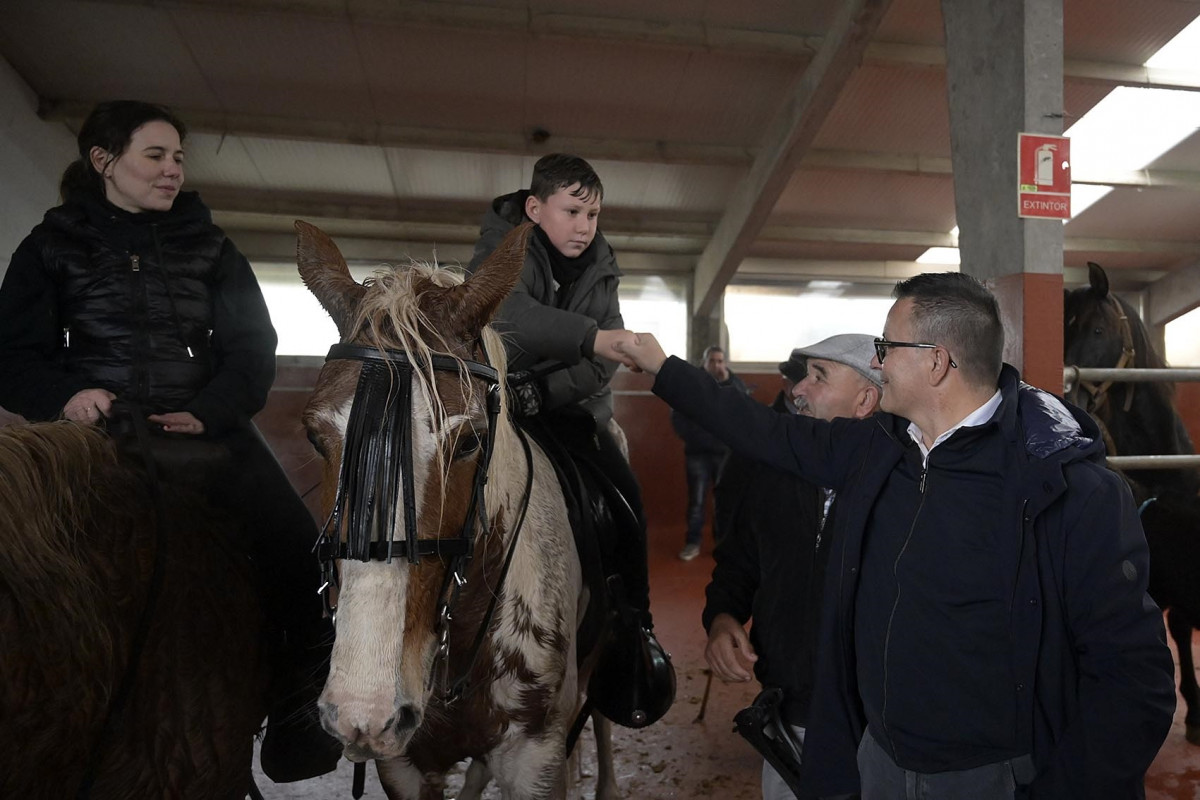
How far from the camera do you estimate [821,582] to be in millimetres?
2164

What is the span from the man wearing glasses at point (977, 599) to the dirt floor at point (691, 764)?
5.87 feet

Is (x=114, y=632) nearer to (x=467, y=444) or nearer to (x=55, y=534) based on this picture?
(x=55, y=534)

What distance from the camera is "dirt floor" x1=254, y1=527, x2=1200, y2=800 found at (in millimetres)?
3295

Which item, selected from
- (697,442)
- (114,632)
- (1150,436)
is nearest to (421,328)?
(114,632)

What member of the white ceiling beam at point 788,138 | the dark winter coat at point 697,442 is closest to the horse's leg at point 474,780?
the white ceiling beam at point 788,138

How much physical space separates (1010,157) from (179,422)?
10.3 ft

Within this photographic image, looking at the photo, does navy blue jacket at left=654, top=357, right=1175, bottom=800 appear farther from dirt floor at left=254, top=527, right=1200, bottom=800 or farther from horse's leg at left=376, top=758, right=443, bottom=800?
dirt floor at left=254, top=527, right=1200, bottom=800

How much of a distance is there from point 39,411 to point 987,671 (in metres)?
2.11

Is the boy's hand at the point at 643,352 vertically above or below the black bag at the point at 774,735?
above

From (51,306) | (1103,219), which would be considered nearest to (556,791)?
(51,306)

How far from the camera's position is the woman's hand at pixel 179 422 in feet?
6.18

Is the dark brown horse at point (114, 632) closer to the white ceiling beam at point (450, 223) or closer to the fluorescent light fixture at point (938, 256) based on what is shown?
the white ceiling beam at point (450, 223)

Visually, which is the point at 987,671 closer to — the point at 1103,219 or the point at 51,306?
the point at 51,306

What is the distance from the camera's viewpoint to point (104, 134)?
6.41 ft
